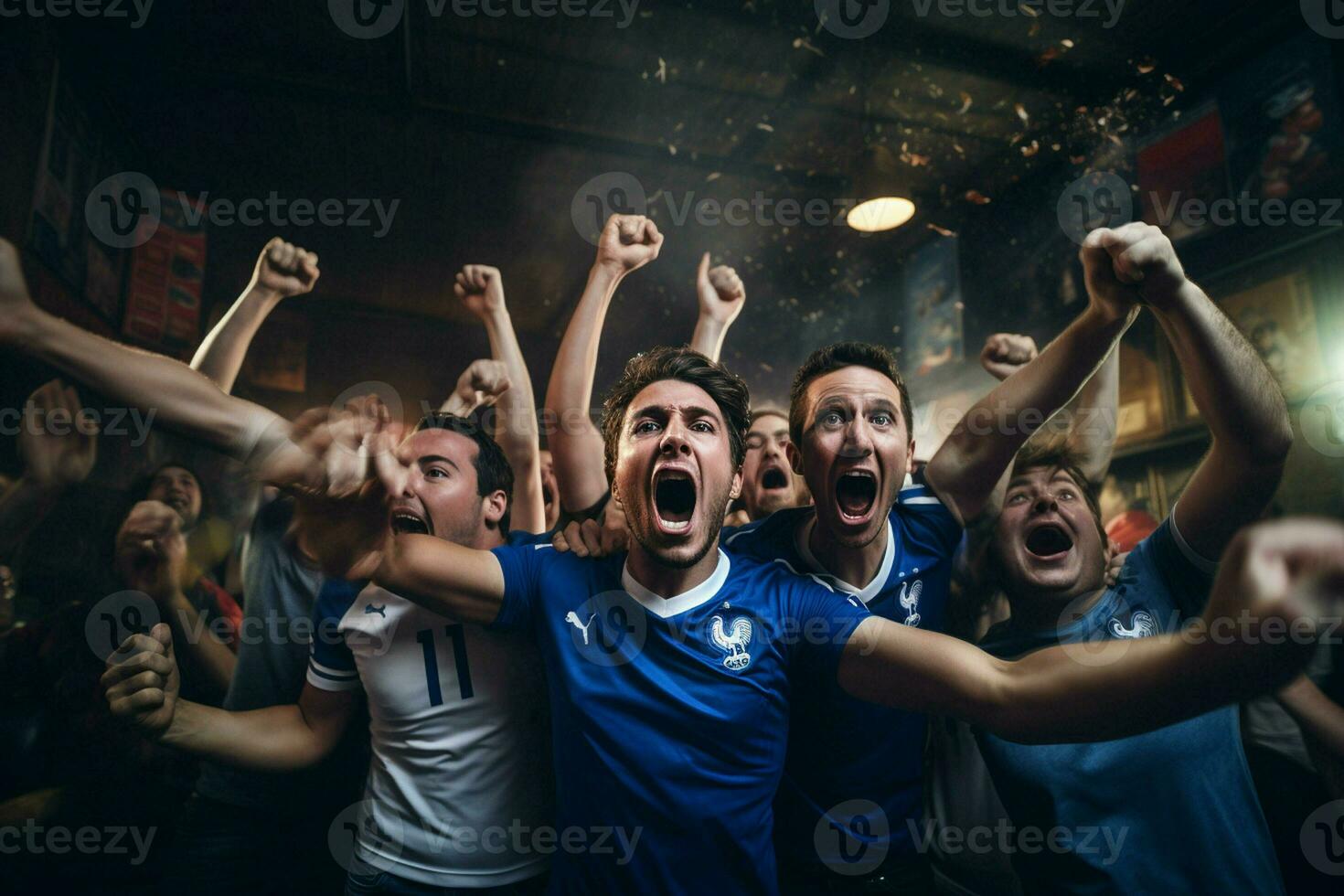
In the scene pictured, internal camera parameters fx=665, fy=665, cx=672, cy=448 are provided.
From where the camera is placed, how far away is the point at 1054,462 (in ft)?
7.86

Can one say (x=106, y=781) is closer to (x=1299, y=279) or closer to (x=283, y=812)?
(x=283, y=812)

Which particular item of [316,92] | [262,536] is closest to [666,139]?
[316,92]

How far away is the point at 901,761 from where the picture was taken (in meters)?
1.92

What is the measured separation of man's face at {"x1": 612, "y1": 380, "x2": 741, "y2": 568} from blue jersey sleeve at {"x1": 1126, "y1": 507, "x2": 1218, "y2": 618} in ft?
4.39

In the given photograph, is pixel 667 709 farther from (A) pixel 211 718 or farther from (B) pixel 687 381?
(A) pixel 211 718

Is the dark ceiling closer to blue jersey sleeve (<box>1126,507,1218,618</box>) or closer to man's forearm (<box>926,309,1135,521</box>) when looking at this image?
man's forearm (<box>926,309,1135,521</box>)

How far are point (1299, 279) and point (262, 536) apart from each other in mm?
5819

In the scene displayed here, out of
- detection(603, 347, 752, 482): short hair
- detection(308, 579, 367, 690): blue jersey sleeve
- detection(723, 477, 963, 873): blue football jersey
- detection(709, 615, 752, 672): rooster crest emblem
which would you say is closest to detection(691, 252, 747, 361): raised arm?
detection(603, 347, 752, 482): short hair

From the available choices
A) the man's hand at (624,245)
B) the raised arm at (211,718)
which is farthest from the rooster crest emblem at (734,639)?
the man's hand at (624,245)

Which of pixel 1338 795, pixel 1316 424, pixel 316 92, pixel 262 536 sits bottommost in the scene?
pixel 1338 795

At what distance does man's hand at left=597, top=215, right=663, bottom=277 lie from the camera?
2535 mm

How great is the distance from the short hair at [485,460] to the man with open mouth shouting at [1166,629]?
1773 millimetres

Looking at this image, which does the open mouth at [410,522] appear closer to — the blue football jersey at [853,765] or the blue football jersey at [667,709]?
the blue football jersey at [667,709]

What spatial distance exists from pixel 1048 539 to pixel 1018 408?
0.61m
